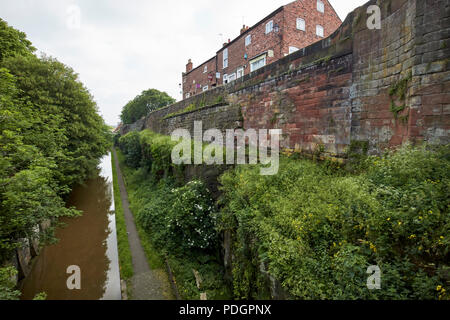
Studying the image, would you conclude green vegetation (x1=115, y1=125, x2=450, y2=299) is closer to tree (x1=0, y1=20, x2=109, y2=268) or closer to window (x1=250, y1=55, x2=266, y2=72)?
tree (x1=0, y1=20, x2=109, y2=268)

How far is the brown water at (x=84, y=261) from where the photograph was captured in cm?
664

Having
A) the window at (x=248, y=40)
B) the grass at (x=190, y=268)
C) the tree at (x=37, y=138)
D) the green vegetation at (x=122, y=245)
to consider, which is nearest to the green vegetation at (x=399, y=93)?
the grass at (x=190, y=268)

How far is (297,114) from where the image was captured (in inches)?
255

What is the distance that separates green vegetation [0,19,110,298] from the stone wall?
695cm

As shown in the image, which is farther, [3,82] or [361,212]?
[3,82]

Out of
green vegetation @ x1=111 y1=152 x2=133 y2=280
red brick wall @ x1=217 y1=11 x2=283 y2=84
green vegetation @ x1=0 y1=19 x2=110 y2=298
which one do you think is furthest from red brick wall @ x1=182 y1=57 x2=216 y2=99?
green vegetation @ x1=111 y1=152 x2=133 y2=280

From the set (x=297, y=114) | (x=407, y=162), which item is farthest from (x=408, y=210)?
(x=297, y=114)

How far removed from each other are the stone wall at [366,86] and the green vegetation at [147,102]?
2748 cm

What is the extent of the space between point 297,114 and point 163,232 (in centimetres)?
640

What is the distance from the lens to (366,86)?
4672 millimetres

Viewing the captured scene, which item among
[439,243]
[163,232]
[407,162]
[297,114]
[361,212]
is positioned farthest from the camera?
[163,232]

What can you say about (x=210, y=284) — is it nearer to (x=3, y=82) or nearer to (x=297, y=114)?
(x=297, y=114)

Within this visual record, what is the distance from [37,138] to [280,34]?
44.9 feet

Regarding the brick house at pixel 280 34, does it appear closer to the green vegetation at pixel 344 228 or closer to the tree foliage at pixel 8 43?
the green vegetation at pixel 344 228
